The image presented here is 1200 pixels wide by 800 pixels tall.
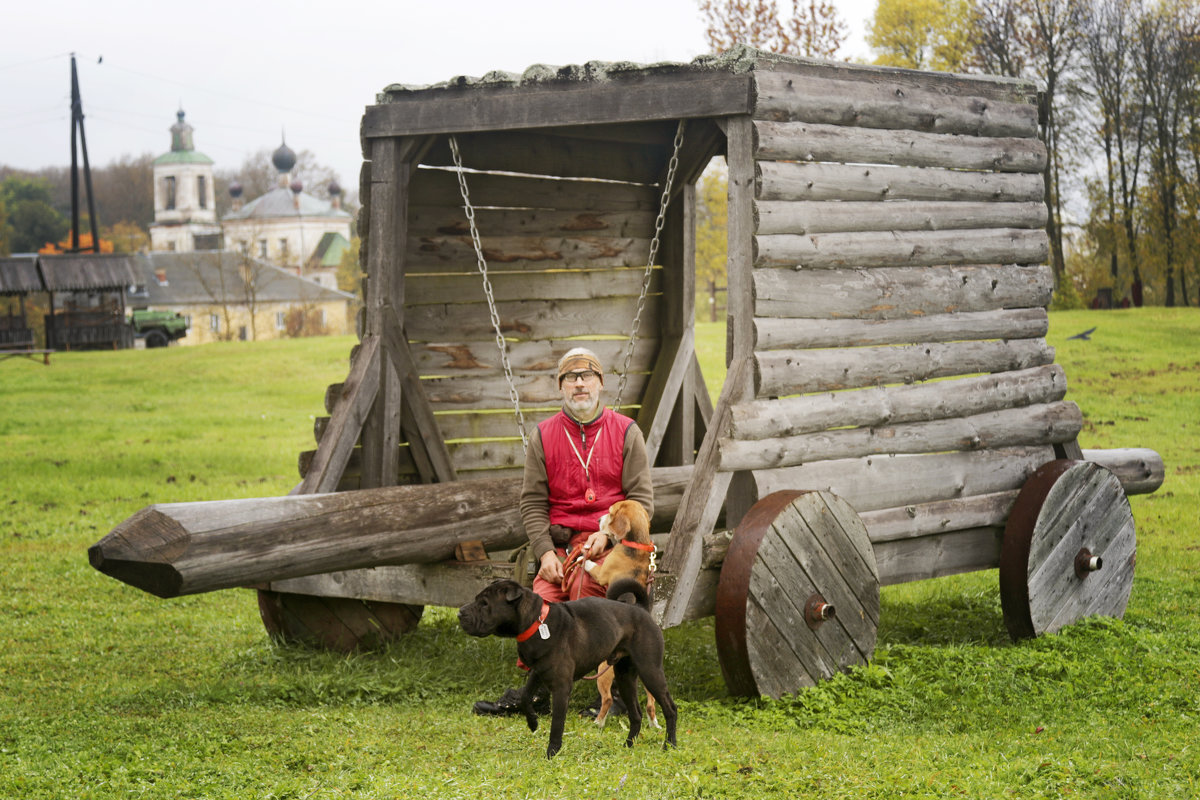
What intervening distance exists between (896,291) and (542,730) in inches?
136

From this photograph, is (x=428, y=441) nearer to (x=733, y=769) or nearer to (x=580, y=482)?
(x=580, y=482)

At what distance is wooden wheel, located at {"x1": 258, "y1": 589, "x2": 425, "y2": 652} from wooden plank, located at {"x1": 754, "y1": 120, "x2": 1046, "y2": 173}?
153 inches

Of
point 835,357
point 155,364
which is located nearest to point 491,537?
point 835,357

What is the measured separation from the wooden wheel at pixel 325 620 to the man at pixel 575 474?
231cm

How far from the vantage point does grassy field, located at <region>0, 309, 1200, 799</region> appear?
5.08m

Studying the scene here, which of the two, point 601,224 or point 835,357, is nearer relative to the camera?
point 835,357

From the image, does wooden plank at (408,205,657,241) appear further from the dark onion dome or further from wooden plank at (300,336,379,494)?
the dark onion dome

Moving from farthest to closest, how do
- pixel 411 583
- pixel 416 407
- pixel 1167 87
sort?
pixel 1167 87, pixel 416 407, pixel 411 583

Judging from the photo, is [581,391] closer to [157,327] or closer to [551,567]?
[551,567]

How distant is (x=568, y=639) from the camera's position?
539cm

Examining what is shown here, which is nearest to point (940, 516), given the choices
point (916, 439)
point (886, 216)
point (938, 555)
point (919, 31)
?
point (938, 555)

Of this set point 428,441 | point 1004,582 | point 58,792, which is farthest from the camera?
point 428,441

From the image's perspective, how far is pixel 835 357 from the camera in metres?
7.35

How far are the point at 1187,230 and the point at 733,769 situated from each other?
3169cm
